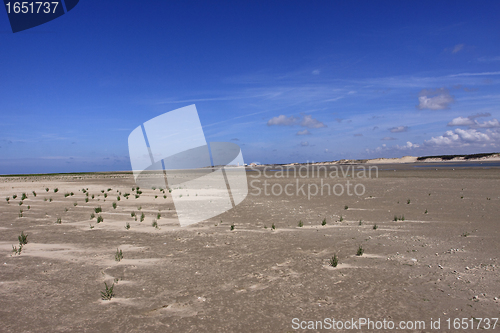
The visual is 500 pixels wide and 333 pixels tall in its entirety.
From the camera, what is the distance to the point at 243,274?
6398mm

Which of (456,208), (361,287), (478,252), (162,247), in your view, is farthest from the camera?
(456,208)

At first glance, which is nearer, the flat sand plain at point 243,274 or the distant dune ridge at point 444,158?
the flat sand plain at point 243,274

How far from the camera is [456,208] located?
1456 cm

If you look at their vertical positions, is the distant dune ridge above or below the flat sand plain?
above

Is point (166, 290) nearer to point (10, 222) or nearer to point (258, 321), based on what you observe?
point (258, 321)

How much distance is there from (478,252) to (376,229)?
3.35m

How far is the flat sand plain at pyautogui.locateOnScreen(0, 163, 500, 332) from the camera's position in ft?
15.1

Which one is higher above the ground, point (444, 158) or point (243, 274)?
point (444, 158)

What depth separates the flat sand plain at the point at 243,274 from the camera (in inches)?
181

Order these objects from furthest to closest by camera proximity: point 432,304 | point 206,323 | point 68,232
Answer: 1. point 68,232
2. point 432,304
3. point 206,323

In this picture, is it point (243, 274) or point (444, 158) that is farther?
point (444, 158)

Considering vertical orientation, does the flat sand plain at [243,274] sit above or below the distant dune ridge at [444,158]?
below

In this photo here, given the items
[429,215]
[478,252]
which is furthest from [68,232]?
[429,215]

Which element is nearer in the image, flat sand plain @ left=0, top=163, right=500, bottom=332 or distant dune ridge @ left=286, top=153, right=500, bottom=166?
flat sand plain @ left=0, top=163, right=500, bottom=332
